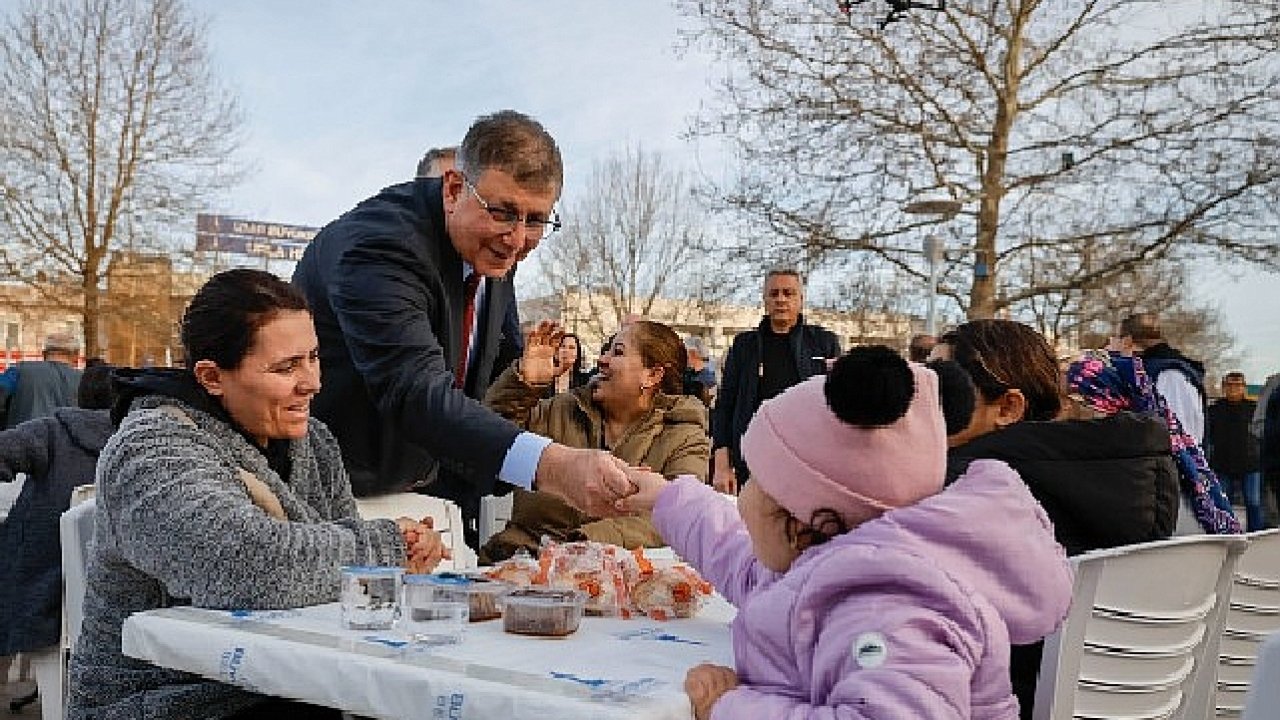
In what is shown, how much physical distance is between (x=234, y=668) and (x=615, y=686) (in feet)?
2.23

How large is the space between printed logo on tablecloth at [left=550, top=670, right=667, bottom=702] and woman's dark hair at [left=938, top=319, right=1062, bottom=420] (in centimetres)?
175

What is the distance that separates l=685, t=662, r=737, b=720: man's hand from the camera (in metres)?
1.60

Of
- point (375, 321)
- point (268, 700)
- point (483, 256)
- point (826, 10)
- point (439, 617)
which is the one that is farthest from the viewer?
point (826, 10)

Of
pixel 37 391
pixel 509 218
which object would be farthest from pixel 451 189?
pixel 37 391

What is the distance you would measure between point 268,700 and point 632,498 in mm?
879

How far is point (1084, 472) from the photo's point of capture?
266cm

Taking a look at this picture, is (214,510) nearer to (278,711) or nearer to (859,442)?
(278,711)

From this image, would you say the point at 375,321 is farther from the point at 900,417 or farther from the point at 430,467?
the point at 900,417

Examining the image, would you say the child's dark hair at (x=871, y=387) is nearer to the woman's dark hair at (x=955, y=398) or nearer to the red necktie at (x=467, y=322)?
the woman's dark hair at (x=955, y=398)

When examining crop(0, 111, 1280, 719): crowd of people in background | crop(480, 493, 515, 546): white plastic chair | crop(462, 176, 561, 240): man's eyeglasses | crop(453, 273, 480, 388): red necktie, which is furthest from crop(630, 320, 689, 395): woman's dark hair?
crop(462, 176, 561, 240): man's eyeglasses

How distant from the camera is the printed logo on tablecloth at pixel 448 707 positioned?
1.61 m

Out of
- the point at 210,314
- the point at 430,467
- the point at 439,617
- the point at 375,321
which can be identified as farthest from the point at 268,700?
the point at 430,467

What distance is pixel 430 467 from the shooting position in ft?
11.3

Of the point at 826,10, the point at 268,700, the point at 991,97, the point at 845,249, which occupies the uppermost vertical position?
the point at 826,10
